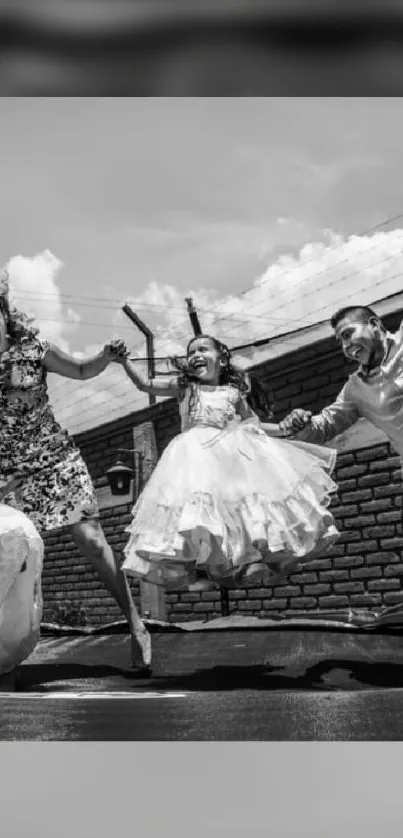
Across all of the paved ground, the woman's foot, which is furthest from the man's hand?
the woman's foot

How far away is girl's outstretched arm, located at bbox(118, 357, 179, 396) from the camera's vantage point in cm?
308

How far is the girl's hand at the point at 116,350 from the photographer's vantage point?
10.1 ft

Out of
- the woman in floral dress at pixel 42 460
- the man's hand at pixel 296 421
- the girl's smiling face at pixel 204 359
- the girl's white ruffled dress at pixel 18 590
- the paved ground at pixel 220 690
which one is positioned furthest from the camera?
the girl's smiling face at pixel 204 359

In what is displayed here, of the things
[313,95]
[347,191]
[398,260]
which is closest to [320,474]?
[398,260]

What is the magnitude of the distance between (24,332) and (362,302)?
1184 mm

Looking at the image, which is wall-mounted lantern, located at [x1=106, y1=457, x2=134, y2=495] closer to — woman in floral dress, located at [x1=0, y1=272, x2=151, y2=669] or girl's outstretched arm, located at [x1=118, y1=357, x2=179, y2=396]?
woman in floral dress, located at [x1=0, y1=272, x2=151, y2=669]

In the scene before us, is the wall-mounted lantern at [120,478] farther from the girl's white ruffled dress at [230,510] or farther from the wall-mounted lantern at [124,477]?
the girl's white ruffled dress at [230,510]

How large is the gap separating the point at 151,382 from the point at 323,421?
62 centimetres

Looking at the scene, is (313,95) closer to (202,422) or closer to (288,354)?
(288,354)

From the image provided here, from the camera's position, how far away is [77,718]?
2.45 meters

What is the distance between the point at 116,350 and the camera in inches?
121

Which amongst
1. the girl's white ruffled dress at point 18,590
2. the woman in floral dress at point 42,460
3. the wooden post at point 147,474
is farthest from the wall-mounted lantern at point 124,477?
the girl's white ruffled dress at point 18,590

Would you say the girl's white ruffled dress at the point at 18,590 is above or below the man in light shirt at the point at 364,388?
below

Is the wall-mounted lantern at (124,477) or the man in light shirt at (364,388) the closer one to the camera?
the man in light shirt at (364,388)
